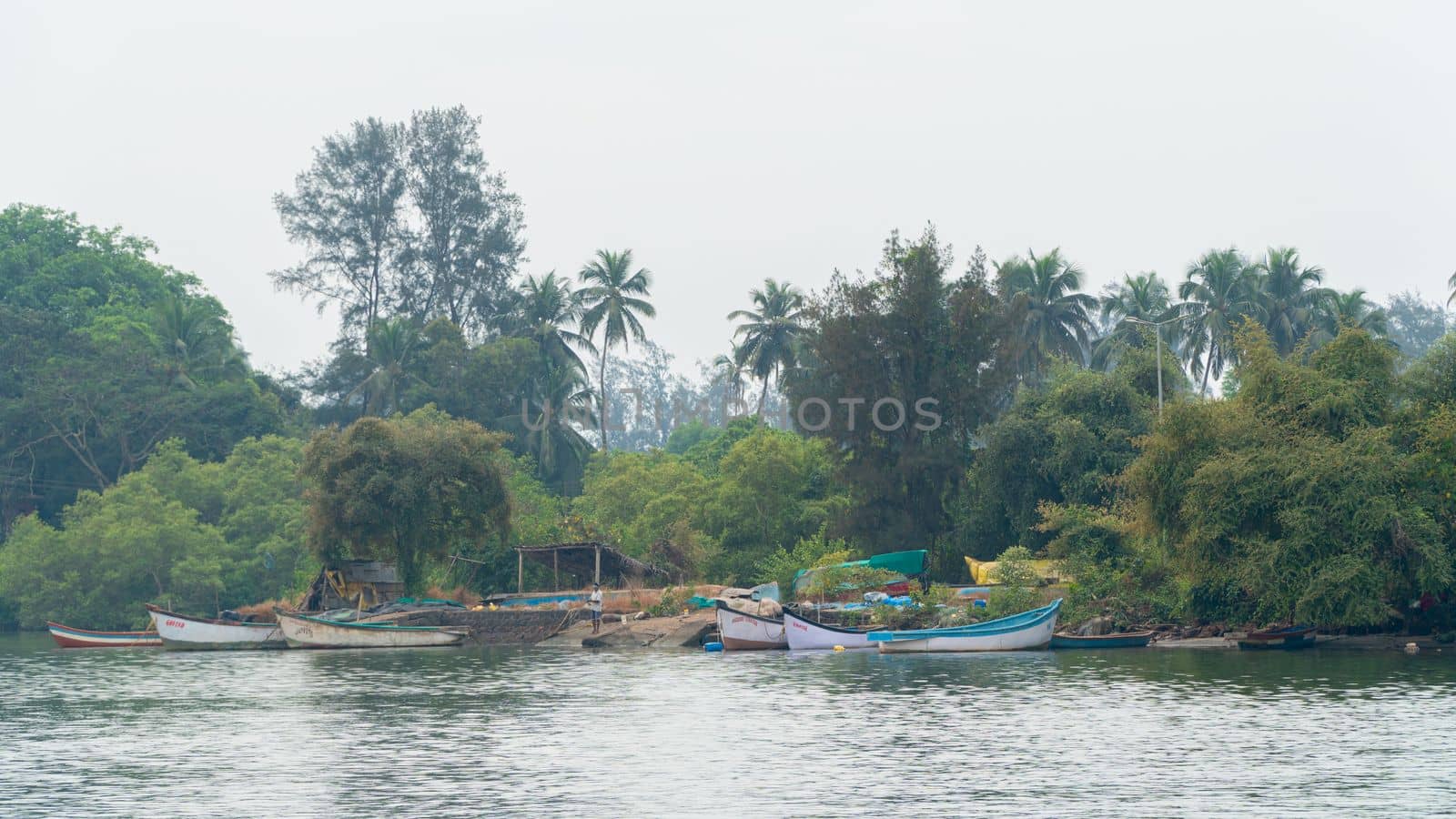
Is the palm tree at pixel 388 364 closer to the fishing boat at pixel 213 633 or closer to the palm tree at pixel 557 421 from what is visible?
the palm tree at pixel 557 421

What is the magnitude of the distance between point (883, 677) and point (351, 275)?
256ft

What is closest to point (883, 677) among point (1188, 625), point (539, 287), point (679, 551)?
point (1188, 625)

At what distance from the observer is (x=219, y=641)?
60062 mm

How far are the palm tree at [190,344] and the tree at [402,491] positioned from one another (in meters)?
32.8

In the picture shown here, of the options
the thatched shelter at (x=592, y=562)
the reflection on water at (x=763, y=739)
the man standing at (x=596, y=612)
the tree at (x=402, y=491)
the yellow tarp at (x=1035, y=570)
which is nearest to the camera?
the reflection on water at (x=763, y=739)

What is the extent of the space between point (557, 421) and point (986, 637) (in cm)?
5231

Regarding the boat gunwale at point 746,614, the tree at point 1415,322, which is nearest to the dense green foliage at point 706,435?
the boat gunwale at point 746,614

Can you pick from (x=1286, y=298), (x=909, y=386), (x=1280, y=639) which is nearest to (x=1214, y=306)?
(x=1286, y=298)

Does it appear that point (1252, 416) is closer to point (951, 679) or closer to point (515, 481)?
point (951, 679)

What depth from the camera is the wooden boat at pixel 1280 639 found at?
44969 millimetres

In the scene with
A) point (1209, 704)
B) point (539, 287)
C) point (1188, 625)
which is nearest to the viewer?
point (1209, 704)

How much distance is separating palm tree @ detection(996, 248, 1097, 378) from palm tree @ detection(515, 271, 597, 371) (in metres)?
29.0

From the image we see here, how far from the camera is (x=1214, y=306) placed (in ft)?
273

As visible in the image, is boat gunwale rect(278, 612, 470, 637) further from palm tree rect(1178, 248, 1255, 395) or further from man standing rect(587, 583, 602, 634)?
palm tree rect(1178, 248, 1255, 395)
